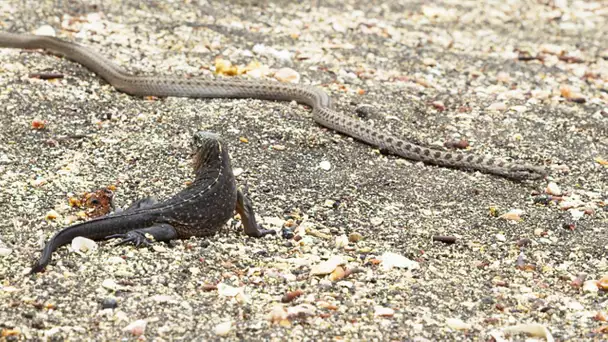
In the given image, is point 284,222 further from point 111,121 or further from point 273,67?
point 273,67

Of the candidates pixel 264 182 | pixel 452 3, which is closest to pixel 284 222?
pixel 264 182

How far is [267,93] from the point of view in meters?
11.2

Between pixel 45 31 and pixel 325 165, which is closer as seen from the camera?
pixel 325 165

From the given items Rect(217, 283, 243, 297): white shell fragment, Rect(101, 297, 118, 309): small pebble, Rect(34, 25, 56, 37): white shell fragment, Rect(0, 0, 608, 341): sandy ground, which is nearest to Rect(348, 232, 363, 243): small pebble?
Rect(0, 0, 608, 341): sandy ground

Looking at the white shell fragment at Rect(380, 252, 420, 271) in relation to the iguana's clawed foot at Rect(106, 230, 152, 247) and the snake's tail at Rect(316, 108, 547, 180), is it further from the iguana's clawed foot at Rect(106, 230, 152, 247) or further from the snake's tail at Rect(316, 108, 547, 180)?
the snake's tail at Rect(316, 108, 547, 180)

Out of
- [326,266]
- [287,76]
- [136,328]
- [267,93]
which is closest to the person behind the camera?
[136,328]

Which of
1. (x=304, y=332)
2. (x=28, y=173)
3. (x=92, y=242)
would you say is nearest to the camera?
(x=304, y=332)

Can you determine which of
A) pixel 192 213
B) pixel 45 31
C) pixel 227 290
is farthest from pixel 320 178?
pixel 45 31

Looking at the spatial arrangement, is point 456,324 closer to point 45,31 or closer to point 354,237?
point 354,237

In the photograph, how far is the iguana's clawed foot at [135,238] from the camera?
6.75 metres

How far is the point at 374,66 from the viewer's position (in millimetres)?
12852

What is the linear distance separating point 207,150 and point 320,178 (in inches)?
74.2

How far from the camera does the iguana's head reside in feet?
23.9

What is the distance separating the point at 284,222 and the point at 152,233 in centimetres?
140
